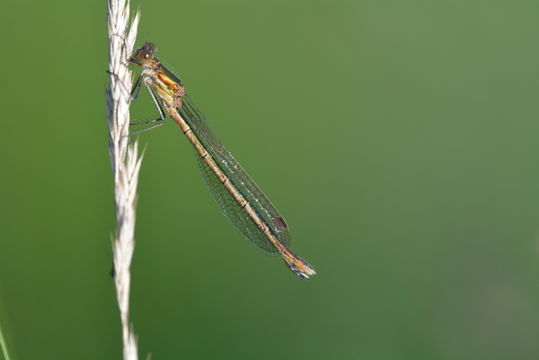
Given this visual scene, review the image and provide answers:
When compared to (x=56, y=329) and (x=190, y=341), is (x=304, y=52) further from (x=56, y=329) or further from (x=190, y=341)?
(x=56, y=329)

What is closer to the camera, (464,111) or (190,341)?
(190,341)

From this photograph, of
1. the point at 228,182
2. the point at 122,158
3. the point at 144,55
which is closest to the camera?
the point at 122,158

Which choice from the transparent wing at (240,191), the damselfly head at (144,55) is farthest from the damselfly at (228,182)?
the damselfly head at (144,55)

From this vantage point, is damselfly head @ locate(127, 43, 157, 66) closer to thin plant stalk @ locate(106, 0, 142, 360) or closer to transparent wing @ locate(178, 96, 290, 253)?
transparent wing @ locate(178, 96, 290, 253)

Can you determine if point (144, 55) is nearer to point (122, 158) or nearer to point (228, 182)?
point (228, 182)

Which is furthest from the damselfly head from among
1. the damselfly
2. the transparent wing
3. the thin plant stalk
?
the thin plant stalk

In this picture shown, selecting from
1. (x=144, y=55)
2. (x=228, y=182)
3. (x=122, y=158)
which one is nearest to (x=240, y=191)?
(x=228, y=182)

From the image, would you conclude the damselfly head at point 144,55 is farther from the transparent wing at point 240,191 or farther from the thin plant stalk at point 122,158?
the thin plant stalk at point 122,158

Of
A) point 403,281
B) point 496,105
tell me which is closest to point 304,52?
point 496,105
